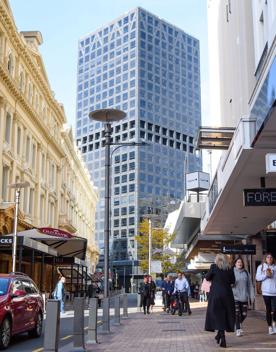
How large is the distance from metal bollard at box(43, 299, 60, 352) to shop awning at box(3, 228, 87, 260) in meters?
19.1

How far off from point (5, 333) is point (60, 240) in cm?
2407

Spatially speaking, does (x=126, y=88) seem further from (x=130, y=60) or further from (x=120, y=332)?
(x=120, y=332)

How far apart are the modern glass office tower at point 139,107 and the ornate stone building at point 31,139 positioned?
6938 cm

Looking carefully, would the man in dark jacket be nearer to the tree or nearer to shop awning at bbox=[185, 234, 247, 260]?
shop awning at bbox=[185, 234, 247, 260]

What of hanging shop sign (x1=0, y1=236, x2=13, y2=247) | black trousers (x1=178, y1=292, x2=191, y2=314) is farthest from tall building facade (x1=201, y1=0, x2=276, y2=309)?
hanging shop sign (x1=0, y1=236, x2=13, y2=247)

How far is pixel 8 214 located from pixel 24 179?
6.58 metres

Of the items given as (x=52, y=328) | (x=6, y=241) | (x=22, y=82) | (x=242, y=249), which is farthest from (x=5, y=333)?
(x=22, y=82)

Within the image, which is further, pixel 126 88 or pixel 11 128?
pixel 126 88

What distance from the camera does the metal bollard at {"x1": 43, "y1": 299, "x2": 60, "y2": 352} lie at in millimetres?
8773

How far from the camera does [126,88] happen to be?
474 ft

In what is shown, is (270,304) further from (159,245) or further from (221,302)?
(159,245)

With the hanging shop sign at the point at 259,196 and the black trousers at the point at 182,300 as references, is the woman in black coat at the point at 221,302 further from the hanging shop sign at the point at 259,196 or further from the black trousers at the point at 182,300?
the black trousers at the point at 182,300

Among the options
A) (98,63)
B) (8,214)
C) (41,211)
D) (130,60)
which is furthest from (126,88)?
(8,214)

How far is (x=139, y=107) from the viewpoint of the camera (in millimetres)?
138000
